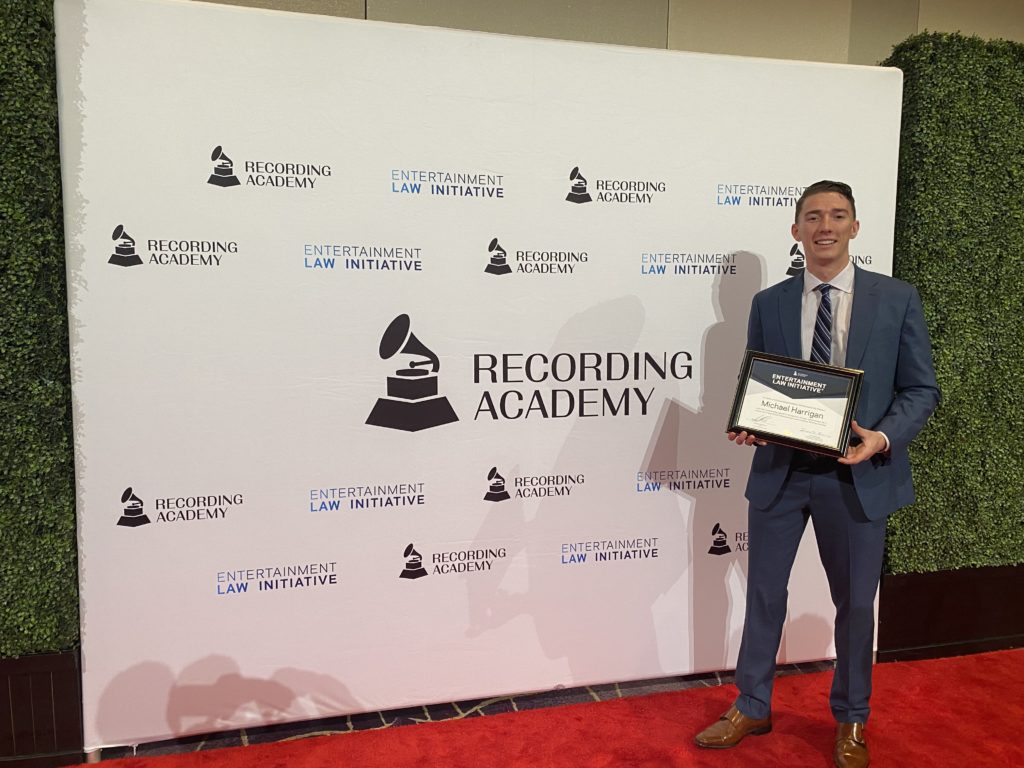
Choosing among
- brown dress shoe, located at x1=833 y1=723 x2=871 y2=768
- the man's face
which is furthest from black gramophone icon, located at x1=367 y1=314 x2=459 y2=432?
brown dress shoe, located at x1=833 y1=723 x2=871 y2=768

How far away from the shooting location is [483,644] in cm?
285

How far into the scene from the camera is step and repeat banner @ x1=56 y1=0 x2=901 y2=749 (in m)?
2.44

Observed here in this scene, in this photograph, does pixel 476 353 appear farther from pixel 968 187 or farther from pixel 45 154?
pixel 968 187

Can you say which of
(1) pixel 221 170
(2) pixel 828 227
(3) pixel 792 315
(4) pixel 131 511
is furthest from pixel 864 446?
(4) pixel 131 511

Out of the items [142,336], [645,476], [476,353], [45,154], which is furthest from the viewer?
[645,476]

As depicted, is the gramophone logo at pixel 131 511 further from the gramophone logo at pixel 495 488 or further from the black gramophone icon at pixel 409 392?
the gramophone logo at pixel 495 488

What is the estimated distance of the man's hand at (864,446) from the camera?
7.11 feet

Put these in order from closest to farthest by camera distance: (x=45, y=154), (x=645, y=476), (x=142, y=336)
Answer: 1. (x=45, y=154)
2. (x=142, y=336)
3. (x=645, y=476)

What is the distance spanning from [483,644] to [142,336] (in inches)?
68.3

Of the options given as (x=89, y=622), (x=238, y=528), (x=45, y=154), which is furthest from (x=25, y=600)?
(x=45, y=154)

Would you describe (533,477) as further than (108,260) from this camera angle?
Yes

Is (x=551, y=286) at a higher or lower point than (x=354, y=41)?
lower

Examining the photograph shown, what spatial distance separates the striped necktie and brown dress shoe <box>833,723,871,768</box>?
4.18 ft

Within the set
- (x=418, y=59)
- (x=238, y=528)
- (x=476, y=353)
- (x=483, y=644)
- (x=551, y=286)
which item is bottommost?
(x=483, y=644)
